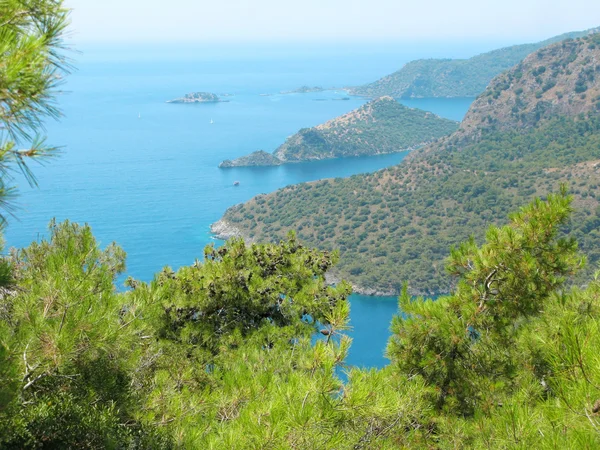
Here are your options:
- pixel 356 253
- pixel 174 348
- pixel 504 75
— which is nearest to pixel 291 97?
pixel 504 75

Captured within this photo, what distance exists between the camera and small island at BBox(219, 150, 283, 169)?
76.5 m

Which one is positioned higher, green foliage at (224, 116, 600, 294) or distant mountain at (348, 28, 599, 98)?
distant mountain at (348, 28, 599, 98)

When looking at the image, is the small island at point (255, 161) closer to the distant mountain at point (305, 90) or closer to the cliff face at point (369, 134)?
the cliff face at point (369, 134)

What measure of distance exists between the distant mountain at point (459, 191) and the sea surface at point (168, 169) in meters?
4.69

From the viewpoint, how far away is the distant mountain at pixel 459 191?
1752 inches

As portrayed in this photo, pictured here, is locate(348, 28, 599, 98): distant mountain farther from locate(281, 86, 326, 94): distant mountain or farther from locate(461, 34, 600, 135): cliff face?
locate(461, 34, 600, 135): cliff face

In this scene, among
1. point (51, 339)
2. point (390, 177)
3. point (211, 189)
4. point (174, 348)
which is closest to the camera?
point (51, 339)

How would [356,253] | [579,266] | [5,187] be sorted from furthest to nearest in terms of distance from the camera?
[356,253]
[579,266]
[5,187]

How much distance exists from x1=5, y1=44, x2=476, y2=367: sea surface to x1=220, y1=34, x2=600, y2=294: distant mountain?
15.4ft

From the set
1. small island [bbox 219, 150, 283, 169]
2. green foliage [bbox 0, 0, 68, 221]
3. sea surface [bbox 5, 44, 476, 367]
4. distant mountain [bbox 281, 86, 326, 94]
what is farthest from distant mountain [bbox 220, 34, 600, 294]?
distant mountain [bbox 281, 86, 326, 94]

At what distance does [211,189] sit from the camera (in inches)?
2667

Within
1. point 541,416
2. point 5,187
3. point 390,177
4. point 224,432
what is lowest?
point 390,177

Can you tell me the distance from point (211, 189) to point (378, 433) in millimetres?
65634

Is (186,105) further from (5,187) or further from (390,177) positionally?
(5,187)
